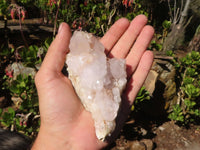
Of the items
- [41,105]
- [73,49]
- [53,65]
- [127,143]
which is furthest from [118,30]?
[127,143]

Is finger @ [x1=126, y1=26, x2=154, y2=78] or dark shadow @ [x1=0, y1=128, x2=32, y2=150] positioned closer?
dark shadow @ [x1=0, y1=128, x2=32, y2=150]

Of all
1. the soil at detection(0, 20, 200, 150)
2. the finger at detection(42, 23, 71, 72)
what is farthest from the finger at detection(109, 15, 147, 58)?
the soil at detection(0, 20, 200, 150)

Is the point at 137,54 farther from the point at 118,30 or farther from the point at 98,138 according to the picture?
the point at 98,138

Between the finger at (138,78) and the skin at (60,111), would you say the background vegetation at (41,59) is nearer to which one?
the finger at (138,78)

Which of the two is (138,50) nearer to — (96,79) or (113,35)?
(113,35)

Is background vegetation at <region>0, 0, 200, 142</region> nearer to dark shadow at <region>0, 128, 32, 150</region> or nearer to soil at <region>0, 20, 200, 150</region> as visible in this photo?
soil at <region>0, 20, 200, 150</region>

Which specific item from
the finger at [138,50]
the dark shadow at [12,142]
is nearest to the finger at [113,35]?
the finger at [138,50]
